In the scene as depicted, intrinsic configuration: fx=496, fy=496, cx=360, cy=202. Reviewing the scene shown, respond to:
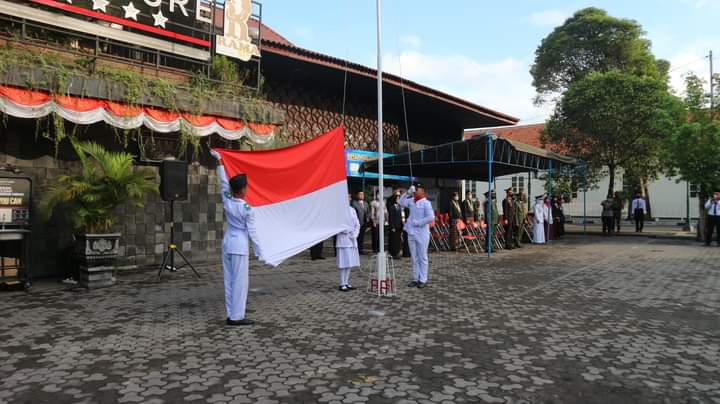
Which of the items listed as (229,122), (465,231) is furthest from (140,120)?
(465,231)

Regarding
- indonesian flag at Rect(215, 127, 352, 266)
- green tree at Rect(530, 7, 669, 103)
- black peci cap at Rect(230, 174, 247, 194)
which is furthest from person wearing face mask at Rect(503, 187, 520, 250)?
green tree at Rect(530, 7, 669, 103)

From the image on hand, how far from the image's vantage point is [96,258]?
8.36 m

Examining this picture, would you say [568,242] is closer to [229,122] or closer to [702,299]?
[702,299]

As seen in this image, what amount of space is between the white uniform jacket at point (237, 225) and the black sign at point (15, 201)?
169 inches

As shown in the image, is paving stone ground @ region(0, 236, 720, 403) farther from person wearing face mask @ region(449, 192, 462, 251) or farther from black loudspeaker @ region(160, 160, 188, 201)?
person wearing face mask @ region(449, 192, 462, 251)

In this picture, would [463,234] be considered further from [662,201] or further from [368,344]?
[662,201]

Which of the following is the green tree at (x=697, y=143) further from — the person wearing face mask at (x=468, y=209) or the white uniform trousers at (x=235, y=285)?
the white uniform trousers at (x=235, y=285)

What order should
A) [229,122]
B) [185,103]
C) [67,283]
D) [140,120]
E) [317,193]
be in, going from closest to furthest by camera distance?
[317,193] → [67,283] → [140,120] → [185,103] → [229,122]

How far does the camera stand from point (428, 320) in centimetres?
614

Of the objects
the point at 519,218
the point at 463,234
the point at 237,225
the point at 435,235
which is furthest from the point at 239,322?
the point at 519,218

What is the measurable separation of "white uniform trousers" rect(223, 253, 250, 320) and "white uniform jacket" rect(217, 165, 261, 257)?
0.32ft

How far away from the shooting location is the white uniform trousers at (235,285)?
5945mm

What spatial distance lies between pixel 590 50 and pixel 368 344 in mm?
30943

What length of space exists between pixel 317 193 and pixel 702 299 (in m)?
6.09
